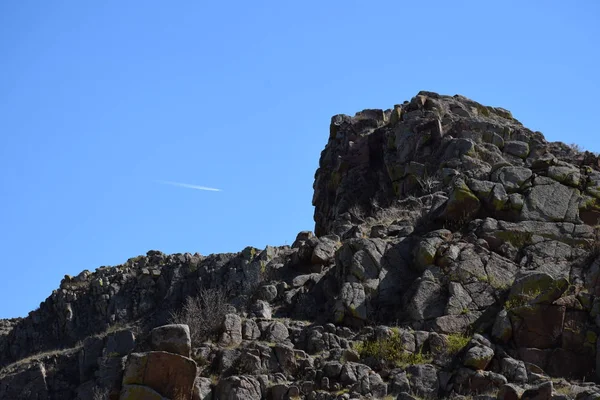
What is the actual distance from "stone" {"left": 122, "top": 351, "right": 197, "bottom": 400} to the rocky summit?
3 centimetres

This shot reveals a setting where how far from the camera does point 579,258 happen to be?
1248 inches

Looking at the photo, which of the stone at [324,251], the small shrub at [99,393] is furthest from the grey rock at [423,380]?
the small shrub at [99,393]

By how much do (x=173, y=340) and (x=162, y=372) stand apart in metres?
0.97

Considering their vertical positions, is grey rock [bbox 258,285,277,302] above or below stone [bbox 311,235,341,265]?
below

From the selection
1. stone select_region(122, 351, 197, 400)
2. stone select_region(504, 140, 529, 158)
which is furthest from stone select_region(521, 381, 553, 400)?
stone select_region(504, 140, 529, 158)

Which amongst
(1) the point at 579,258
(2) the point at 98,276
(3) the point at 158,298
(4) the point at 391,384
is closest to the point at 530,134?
(1) the point at 579,258

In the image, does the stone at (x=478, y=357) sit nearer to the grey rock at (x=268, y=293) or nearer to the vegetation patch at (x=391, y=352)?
the vegetation patch at (x=391, y=352)

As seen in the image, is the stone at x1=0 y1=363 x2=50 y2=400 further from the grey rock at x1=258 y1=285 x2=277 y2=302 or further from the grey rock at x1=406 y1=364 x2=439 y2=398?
the grey rock at x1=406 y1=364 x2=439 y2=398

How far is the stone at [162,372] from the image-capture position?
26312 millimetres

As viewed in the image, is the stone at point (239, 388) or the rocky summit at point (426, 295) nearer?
the stone at point (239, 388)

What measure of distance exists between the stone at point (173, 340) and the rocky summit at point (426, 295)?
4 cm

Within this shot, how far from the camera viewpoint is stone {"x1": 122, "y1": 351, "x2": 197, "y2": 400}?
26.3m

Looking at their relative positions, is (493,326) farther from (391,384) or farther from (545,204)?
(545,204)

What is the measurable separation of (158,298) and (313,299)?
1072 inches
